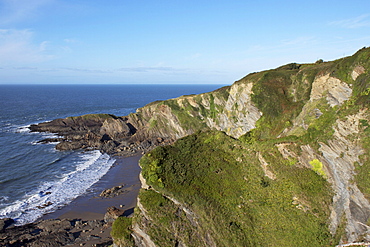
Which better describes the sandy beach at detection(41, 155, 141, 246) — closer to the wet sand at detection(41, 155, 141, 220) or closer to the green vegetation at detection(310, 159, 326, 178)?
the wet sand at detection(41, 155, 141, 220)

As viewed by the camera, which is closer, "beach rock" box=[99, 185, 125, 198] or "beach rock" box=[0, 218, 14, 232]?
"beach rock" box=[0, 218, 14, 232]

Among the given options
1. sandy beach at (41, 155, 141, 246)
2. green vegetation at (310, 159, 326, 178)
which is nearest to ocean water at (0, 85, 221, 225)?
sandy beach at (41, 155, 141, 246)

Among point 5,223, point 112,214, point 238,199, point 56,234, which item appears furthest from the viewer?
point 112,214

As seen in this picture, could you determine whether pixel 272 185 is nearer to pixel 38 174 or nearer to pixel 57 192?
pixel 57 192

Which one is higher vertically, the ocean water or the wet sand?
the ocean water

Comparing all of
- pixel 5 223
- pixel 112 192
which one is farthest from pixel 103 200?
pixel 5 223

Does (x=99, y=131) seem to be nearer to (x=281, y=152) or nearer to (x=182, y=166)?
(x=182, y=166)

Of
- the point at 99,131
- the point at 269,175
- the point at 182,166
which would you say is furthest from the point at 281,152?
the point at 99,131
